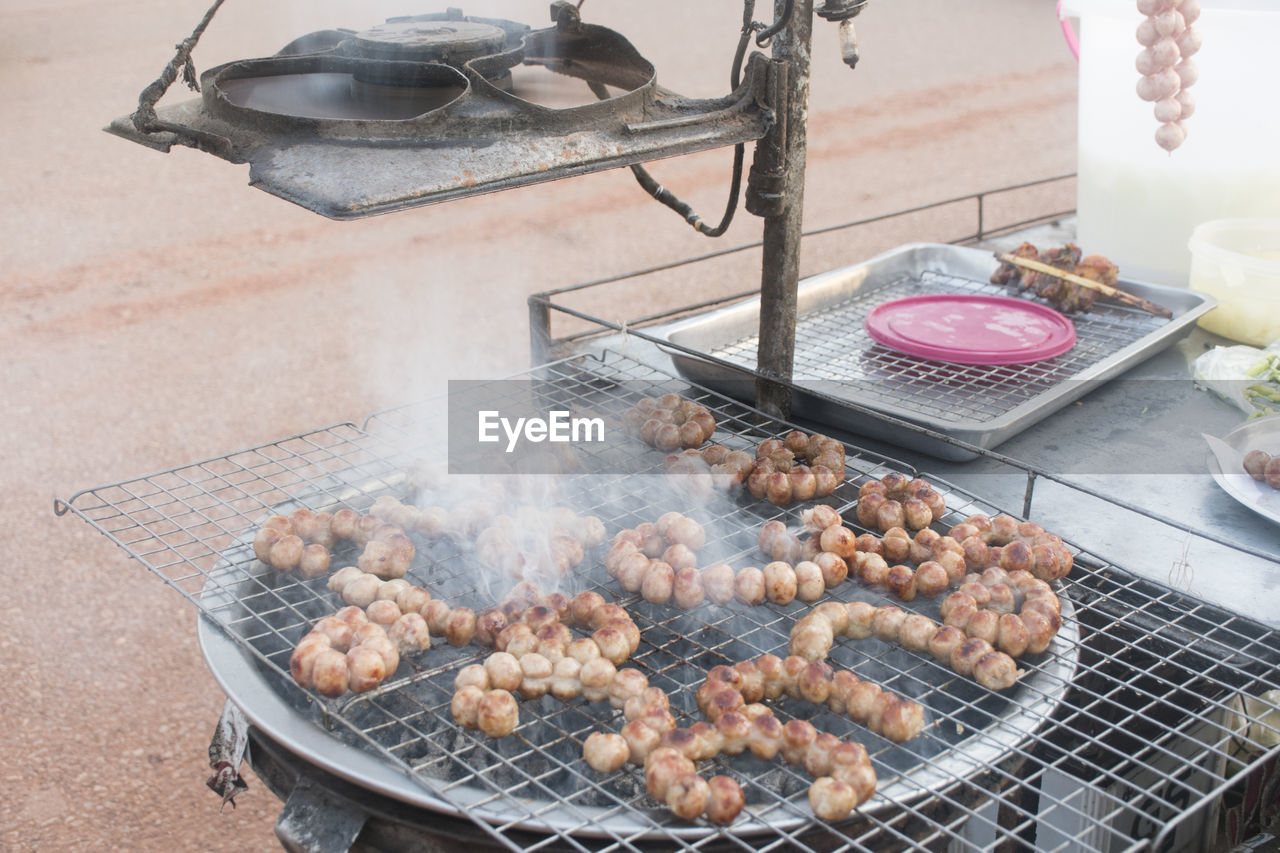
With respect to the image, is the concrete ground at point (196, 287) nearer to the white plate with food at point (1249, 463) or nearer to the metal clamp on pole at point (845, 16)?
the metal clamp on pole at point (845, 16)

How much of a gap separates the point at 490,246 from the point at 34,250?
4.13m

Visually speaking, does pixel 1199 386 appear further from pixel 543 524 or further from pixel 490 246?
pixel 490 246

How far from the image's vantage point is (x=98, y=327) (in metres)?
8.52

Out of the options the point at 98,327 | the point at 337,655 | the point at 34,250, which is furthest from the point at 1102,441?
the point at 34,250

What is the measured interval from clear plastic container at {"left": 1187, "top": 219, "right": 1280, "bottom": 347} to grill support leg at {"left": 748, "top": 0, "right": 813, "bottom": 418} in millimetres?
1898

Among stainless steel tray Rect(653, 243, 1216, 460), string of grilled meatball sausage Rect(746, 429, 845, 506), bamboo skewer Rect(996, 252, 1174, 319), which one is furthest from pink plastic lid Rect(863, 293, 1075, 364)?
string of grilled meatball sausage Rect(746, 429, 845, 506)

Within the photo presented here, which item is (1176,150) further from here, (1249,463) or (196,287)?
(196,287)

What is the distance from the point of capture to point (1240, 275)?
400cm

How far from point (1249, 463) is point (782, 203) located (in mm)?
1495

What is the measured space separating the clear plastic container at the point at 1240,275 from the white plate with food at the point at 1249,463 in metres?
0.89

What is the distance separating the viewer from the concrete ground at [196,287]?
4.76m

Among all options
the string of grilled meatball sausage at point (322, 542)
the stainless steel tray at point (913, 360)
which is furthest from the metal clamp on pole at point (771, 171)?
the string of grilled meatball sausage at point (322, 542)

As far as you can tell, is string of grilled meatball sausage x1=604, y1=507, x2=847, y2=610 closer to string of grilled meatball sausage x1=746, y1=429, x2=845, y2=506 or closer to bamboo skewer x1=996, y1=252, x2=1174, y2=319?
string of grilled meatball sausage x1=746, y1=429, x2=845, y2=506

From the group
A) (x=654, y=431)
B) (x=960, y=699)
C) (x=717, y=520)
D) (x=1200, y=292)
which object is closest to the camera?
(x=960, y=699)
